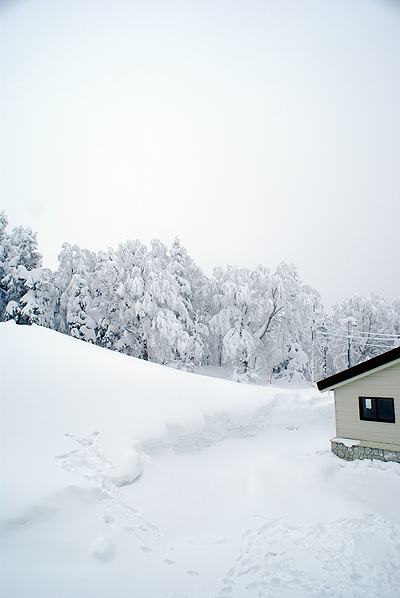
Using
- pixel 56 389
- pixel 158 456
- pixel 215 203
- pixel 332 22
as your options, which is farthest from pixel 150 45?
pixel 215 203

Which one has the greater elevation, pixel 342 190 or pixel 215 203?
pixel 215 203

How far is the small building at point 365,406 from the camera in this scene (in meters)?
8.23

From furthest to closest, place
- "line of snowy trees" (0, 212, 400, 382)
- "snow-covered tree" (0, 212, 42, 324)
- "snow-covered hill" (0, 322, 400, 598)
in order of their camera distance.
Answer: "snow-covered tree" (0, 212, 42, 324) < "line of snowy trees" (0, 212, 400, 382) < "snow-covered hill" (0, 322, 400, 598)

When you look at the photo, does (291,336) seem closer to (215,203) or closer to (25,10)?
(25,10)

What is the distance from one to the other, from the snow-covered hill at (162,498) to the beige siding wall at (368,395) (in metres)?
0.83

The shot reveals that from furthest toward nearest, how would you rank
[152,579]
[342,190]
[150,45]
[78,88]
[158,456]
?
[342,190] < [150,45] < [78,88] < [158,456] < [152,579]

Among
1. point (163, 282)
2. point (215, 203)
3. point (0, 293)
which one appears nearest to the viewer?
point (163, 282)

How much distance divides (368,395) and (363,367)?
937 mm

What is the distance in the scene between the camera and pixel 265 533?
506cm

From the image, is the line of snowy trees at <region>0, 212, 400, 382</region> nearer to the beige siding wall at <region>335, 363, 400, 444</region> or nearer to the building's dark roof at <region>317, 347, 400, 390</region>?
the building's dark roof at <region>317, 347, 400, 390</region>

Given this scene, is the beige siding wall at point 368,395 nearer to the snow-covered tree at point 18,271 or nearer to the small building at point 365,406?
the small building at point 365,406

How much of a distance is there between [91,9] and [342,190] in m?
25.3

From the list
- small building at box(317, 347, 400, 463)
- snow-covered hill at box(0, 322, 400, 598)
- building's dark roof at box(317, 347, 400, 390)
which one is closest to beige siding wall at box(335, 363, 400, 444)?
small building at box(317, 347, 400, 463)

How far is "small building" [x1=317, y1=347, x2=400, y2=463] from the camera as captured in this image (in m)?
8.23
